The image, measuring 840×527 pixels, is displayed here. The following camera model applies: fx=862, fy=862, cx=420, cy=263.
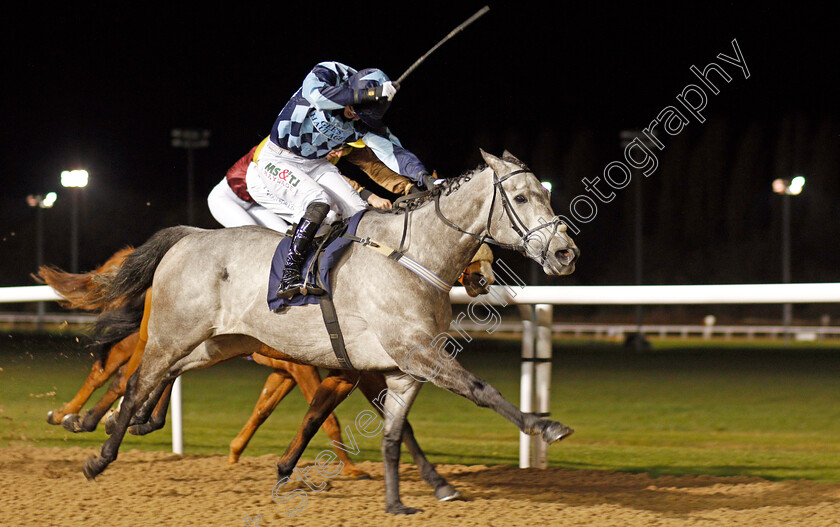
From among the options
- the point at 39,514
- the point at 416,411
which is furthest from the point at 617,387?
the point at 39,514

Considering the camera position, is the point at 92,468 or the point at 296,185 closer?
the point at 296,185

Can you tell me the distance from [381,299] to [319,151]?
0.92 meters

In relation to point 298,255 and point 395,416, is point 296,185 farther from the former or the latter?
point 395,416

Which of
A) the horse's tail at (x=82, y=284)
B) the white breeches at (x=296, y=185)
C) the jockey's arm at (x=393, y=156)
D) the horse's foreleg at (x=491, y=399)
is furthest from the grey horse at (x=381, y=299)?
the horse's tail at (x=82, y=284)

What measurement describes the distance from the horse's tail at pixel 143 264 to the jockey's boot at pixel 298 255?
909mm

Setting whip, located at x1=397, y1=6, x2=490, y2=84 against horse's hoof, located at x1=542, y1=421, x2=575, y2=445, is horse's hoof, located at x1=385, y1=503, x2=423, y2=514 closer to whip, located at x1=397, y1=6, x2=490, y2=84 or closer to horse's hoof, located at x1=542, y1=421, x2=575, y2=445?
horse's hoof, located at x1=542, y1=421, x2=575, y2=445

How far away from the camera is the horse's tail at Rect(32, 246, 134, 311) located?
16.4 feet

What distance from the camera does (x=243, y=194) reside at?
15.3 feet

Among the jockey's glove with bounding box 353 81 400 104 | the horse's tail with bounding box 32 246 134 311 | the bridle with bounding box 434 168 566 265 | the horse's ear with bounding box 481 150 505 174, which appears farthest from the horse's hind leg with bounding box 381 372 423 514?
the horse's tail with bounding box 32 246 134 311

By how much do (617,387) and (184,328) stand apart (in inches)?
296

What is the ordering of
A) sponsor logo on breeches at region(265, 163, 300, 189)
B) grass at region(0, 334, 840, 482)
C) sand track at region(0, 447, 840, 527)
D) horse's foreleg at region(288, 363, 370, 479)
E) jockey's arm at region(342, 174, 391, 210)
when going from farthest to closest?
grass at region(0, 334, 840, 482) → horse's foreleg at region(288, 363, 370, 479) → jockey's arm at region(342, 174, 391, 210) → sponsor logo on breeches at region(265, 163, 300, 189) → sand track at region(0, 447, 840, 527)

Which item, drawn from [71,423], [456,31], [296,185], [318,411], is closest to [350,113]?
[296,185]

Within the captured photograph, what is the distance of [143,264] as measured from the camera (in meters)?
4.50

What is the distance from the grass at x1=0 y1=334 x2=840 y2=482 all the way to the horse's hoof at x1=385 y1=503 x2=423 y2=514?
177cm
